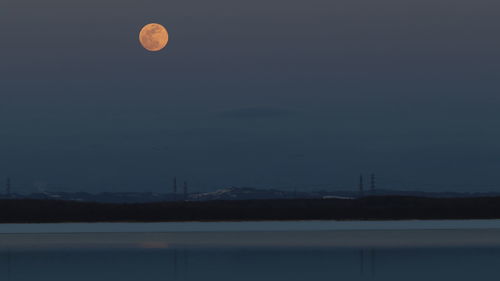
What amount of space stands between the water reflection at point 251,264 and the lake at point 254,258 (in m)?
0.02

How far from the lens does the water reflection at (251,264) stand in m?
21.2

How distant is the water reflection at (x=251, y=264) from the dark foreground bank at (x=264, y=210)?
20316 millimetres

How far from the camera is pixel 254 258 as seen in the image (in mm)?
25641

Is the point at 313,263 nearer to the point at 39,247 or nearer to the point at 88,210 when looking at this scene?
the point at 39,247

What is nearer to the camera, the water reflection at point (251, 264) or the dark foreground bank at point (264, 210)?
the water reflection at point (251, 264)

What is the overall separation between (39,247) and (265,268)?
33.2ft

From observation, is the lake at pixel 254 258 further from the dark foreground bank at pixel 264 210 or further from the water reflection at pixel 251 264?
the dark foreground bank at pixel 264 210

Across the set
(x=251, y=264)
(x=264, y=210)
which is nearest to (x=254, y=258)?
(x=251, y=264)

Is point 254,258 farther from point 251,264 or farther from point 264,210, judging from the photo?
point 264,210

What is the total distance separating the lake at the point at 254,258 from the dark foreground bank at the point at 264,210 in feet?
41.0

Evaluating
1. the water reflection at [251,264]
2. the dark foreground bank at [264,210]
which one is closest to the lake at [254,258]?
the water reflection at [251,264]

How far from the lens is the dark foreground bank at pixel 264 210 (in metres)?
48.7

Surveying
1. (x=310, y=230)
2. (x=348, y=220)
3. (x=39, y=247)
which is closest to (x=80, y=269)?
(x=39, y=247)

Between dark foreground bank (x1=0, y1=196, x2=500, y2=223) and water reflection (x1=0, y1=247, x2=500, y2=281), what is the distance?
2032cm
